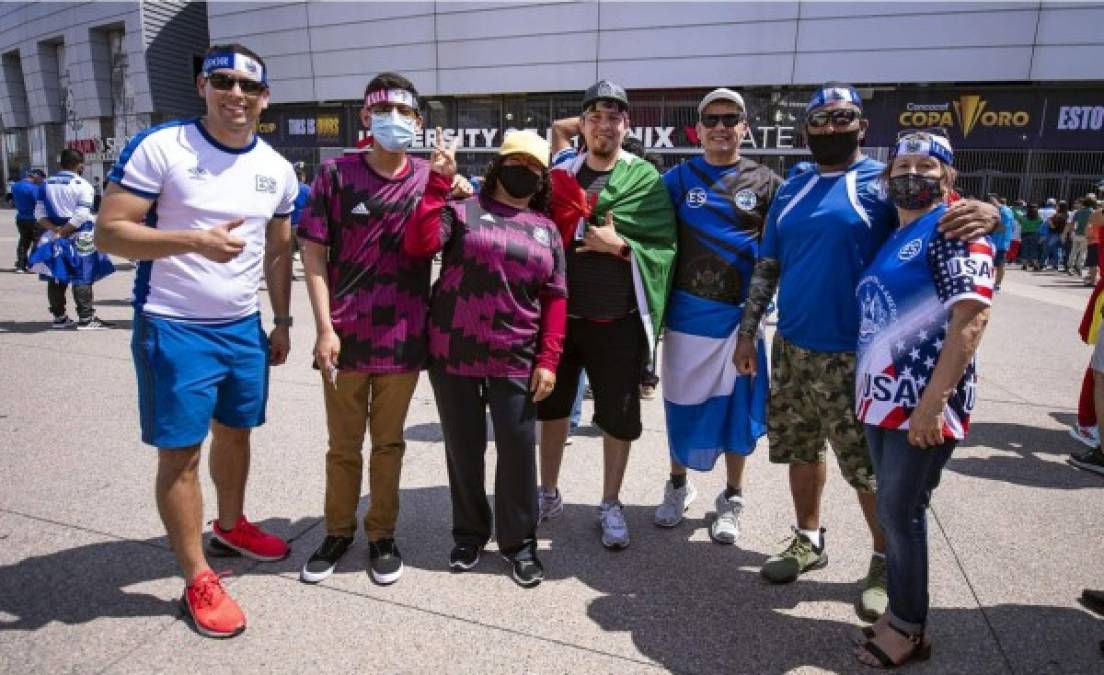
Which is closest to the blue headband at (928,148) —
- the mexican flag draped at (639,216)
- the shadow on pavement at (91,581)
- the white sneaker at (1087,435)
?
the mexican flag draped at (639,216)

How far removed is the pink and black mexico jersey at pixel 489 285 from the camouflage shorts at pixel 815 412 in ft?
3.62

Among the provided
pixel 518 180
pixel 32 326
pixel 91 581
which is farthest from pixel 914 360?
pixel 32 326

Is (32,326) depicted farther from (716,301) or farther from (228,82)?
(716,301)

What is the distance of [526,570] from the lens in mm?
3031

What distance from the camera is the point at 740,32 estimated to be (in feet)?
74.9

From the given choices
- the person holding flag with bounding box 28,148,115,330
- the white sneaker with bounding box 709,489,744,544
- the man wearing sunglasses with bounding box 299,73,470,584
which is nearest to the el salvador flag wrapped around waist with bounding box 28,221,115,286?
the person holding flag with bounding box 28,148,115,330

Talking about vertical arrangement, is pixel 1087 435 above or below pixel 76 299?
below

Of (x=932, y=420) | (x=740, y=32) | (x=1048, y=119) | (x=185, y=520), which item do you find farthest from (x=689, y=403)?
(x=1048, y=119)

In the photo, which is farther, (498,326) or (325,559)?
(325,559)

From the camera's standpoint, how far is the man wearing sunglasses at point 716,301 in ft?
11.1

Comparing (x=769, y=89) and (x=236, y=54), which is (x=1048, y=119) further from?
(x=236, y=54)

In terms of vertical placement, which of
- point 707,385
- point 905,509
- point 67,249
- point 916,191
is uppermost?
point 916,191

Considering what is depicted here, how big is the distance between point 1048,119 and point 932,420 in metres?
25.1

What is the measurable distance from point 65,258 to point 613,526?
7.70 metres
